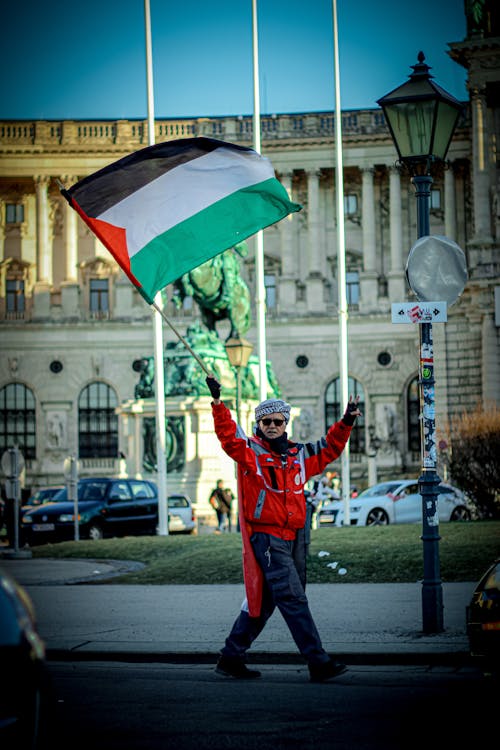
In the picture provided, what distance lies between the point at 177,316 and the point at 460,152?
16144mm

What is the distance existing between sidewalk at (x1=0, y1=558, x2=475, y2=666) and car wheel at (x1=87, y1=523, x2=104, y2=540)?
11.4m

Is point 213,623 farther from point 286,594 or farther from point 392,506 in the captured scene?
point 392,506

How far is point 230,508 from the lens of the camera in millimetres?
32031

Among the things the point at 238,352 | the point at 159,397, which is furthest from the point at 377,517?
the point at 238,352

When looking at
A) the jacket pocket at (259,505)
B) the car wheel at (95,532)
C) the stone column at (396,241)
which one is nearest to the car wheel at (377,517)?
the car wheel at (95,532)

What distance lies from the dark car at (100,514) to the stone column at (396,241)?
4240cm

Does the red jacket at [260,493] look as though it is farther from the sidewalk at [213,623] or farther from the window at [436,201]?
the window at [436,201]

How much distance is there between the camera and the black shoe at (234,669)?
9.20 meters

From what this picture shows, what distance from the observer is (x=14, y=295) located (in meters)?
75.1

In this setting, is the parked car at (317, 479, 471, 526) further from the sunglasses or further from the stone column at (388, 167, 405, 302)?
the stone column at (388, 167, 405, 302)

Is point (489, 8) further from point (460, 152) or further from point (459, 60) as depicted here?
point (460, 152)

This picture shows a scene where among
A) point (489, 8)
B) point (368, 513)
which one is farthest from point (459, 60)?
point (368, 513)

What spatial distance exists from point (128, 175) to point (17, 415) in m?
62.7

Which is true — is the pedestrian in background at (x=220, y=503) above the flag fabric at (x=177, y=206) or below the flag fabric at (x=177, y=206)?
below
